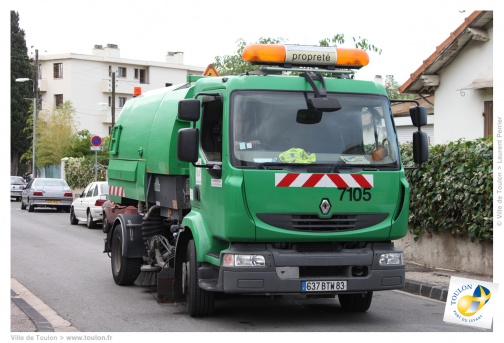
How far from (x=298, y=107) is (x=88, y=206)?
57.1ft

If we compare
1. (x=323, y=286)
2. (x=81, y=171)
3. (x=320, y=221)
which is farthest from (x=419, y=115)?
(x=81, y=171)

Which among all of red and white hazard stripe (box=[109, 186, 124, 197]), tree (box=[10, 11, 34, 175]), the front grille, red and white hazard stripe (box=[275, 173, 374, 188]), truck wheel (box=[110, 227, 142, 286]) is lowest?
truck wheel (box=[110, 227, 142, 286])

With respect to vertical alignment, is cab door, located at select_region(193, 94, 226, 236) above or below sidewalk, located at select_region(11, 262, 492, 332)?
above

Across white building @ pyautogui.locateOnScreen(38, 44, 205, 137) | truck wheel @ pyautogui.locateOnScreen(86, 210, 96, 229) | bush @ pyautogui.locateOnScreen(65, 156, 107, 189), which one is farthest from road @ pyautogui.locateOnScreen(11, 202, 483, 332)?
white building @ pyautogui.locateOnScreen(38, 44, 205, 137)

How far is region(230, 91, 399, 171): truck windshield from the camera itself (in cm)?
876

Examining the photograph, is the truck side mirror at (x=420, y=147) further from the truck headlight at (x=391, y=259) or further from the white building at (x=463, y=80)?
the white building at (x=463, y=80)

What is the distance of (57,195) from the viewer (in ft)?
112

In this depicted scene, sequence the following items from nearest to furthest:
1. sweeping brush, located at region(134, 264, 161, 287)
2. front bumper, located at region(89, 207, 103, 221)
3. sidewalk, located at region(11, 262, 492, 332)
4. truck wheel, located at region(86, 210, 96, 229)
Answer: sidewalk, located at region(11, 262, 492, 332)
sweeping brush, located at region(134, 264, 161, 287)
front bumper, located at region(89, 207, 103, 221)
truck wheel, located at region(86, 210, 96, 229)

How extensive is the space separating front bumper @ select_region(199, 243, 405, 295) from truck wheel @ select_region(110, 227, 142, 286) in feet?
11.3

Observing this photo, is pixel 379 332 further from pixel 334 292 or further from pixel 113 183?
pixel 113 183

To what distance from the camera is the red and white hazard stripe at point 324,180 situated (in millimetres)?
8602

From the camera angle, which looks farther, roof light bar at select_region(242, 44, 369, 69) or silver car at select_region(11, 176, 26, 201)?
silver car at select_region(11, 176, 26, 201)

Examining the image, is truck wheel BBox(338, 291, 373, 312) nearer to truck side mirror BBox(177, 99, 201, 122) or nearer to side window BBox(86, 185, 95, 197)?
truck side mirror BBox(177, 99, 201, 122)

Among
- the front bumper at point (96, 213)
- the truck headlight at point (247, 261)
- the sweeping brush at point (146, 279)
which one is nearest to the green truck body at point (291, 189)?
the truck headlight at point (247, 261)
